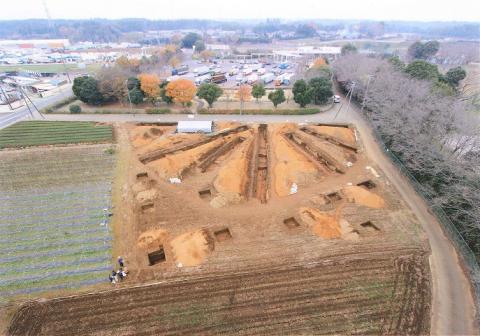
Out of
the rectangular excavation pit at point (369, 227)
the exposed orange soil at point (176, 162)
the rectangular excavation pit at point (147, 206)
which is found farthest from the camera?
the exposed orange soil at point (176, 162)

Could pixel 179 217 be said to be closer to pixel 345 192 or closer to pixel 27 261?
pixel 27 261

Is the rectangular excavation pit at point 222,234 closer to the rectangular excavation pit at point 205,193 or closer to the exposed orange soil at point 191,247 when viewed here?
the exposed orange soil at point 191,247

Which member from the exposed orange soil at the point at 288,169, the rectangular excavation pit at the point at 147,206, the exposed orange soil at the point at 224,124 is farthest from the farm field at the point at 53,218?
the exposed orange soil at the point at 288,169

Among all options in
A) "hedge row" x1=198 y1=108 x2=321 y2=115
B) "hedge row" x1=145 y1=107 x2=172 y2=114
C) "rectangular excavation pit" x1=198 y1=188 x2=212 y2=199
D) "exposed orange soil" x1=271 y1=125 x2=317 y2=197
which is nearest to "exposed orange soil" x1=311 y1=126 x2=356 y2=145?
"hedge row" x1=198 y1=108 x2=321 y2=115

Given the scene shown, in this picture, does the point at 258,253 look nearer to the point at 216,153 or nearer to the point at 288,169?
the point at 288,169

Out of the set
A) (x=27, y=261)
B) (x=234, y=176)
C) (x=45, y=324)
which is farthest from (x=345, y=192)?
(x=27, y=261)
